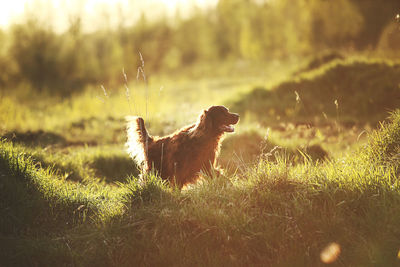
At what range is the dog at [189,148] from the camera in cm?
516

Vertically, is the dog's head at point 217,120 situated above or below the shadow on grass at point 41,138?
above

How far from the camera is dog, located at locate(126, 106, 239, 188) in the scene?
5156 mm

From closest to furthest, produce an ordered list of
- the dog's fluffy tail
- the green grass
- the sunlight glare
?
the sunlight glare → the green grass → the dog's fluffy tail

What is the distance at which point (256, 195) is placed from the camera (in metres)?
4.20

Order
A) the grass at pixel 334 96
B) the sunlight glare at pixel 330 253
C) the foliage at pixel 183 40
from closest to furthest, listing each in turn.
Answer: the sunlight glare at pixel 330 253, the grass at pixel 334 96, the foliage at pixel 183 40

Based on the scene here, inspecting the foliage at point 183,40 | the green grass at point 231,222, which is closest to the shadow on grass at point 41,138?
the foliage at point 183,40

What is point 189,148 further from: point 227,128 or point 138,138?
point 138,138

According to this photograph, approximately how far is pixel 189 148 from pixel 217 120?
1.96 feet

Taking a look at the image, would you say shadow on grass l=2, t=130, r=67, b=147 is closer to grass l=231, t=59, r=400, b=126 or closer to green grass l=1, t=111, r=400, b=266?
green grass l=1, t=111, r=400, b=266

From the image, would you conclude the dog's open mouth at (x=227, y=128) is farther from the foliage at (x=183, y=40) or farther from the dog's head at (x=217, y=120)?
the foliage at (x=183, y=40)

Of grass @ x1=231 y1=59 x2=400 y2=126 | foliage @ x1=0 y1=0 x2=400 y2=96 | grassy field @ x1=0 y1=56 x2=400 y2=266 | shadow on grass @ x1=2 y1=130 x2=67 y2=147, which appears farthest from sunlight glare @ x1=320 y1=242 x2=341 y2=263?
shadow on grass @ x1=2 y1=130 x2=67 y2=147

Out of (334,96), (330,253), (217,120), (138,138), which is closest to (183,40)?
(334,96)

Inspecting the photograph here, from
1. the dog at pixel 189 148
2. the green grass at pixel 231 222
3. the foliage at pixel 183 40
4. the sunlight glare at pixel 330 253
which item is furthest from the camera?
the foliage at pixel 183 40

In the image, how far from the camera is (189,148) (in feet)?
17.0
